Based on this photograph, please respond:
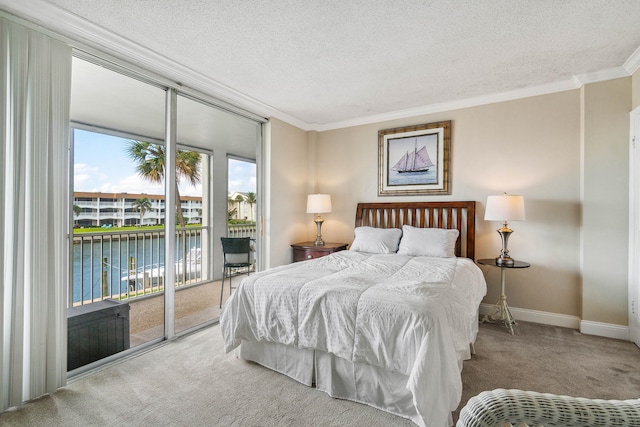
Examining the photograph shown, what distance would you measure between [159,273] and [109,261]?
77 cm

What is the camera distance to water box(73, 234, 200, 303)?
12.6 feet

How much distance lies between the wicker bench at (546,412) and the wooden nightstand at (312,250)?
3.40m

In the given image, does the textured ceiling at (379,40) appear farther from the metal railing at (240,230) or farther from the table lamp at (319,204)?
the metal railing at (240,230)

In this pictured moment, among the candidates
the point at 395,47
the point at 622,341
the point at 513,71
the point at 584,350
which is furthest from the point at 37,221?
the point at 622,341

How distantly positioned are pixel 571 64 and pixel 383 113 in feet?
6.73

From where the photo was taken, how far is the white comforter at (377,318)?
167 cm

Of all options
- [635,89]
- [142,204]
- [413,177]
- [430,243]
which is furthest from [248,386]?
[635,89]

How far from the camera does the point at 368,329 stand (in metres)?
1.89

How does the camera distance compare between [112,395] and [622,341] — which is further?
[622,341]

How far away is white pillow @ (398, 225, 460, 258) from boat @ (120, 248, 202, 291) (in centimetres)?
306

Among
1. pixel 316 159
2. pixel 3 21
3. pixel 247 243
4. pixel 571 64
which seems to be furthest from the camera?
pixel 316 159

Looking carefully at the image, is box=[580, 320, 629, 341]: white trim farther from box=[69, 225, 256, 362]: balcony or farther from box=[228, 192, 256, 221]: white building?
box=[228, 192, 256, 221]: white building

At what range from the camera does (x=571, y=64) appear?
117 inches

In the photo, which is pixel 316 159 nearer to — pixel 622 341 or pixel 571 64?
pixel 571 64
